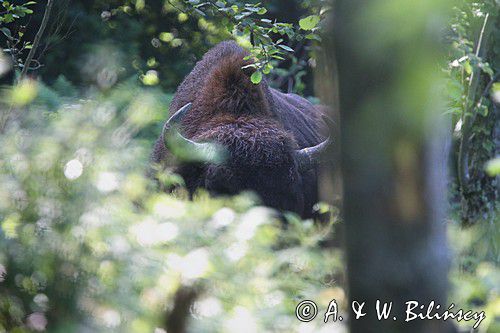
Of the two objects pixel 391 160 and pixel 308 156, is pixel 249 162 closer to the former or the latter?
pixel 308 156

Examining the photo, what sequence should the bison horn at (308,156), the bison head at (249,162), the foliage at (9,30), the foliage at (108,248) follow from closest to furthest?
1. the foliage at (108,248)
2. the foliage at (9,30)
3. the bison head at (249,162)
4. the bison horn at (308,156)

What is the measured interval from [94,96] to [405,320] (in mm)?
1472

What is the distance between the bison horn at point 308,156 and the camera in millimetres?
6764

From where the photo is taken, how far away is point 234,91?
6.89 meters

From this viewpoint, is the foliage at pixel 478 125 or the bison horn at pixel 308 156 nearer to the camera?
the foliage at pixel 478 125

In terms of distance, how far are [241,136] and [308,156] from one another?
92 centimetres

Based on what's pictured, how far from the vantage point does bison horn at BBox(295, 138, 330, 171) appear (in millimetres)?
6764

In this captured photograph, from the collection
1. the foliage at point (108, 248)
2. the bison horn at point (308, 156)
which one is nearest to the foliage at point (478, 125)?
the bison horn at point (308, 156)

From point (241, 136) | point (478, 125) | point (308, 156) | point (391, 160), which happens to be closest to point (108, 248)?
point (391, 160)

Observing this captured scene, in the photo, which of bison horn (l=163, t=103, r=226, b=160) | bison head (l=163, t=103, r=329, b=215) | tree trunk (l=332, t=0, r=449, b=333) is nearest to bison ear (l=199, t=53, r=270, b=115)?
bison head (l=163, t=103, r=329, b=215)

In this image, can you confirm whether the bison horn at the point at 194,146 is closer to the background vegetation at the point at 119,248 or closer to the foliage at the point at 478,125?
the foliage at the point at 478,125

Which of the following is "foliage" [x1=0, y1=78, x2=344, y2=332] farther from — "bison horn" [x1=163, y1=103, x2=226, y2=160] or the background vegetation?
"bison horn" [x1=163, y1=103, x2=226, y2=160]

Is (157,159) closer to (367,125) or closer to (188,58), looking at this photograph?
(188,58)

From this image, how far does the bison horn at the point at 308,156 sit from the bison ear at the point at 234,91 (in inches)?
21.9
